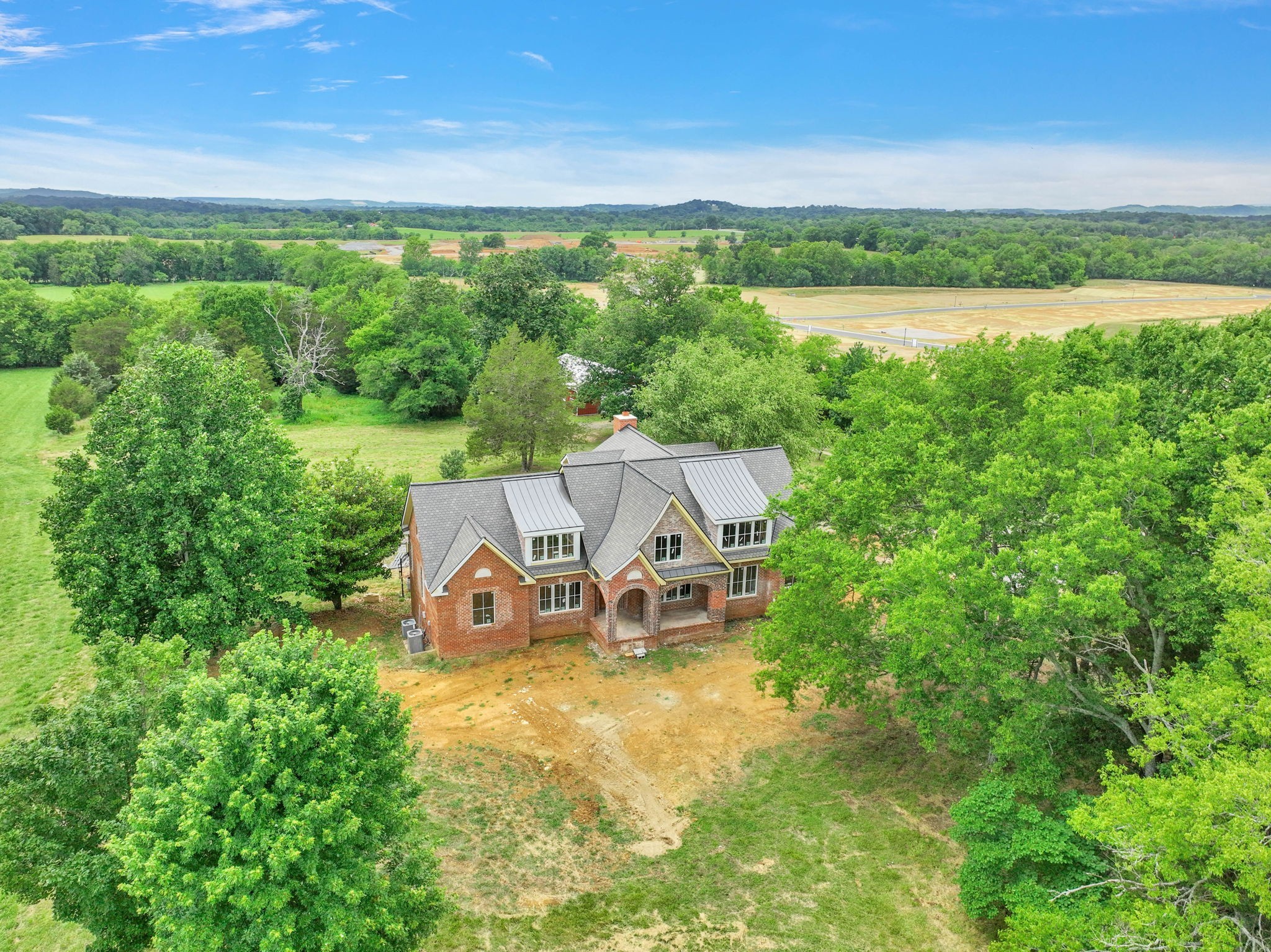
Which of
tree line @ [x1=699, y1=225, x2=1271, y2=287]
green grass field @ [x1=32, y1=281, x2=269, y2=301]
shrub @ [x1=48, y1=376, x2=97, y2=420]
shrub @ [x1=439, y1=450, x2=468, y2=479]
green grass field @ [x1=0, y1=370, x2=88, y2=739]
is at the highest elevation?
tree line @ [x1=699, y1=225, x2=1271, y2=287]

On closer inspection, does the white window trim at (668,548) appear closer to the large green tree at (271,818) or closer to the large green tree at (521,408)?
the large green tree at (271,818)

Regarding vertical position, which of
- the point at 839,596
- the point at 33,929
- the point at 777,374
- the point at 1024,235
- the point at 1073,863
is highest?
the point at 1024,235

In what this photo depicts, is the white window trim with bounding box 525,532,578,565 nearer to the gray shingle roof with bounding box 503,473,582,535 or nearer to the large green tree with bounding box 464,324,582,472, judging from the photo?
the gray shingle roof with bounding box 503,473,582,535

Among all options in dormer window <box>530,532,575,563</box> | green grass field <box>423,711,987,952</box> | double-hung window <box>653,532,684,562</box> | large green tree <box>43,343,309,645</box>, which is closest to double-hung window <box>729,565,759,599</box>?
double-hung window <box>653,532,684,562</box>

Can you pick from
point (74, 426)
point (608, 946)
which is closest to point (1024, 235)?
point (74, 426)

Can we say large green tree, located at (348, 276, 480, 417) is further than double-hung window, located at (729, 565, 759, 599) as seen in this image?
Yes

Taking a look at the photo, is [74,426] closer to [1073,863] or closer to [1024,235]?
[1073,863]

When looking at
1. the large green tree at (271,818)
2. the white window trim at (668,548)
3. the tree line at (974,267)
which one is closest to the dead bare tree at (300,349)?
the white window trim at (668,548)
